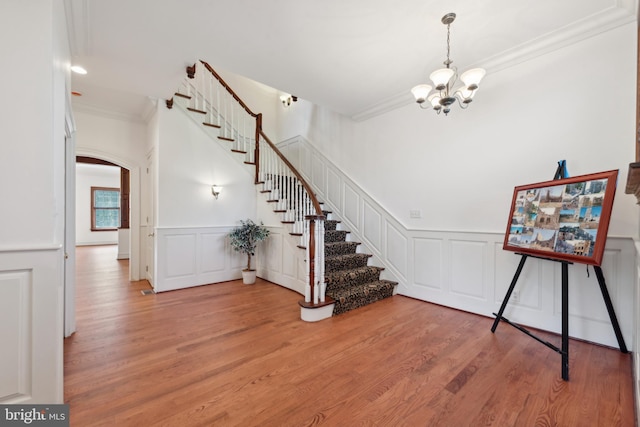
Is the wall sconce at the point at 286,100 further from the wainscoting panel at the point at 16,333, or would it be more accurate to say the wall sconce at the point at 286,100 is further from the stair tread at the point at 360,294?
the wainscoting panel at the point at 16,333

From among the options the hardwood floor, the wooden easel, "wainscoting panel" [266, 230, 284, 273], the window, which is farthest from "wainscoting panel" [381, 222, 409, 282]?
the window

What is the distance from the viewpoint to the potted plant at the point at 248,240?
4.68 meters

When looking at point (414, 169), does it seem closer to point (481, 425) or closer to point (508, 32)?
point (508, 32)

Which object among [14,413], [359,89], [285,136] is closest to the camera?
[14,413]

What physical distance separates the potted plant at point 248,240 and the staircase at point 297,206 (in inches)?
20.5

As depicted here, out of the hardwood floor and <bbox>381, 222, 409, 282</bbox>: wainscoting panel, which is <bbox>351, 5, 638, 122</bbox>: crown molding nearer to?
<bbox>381, 222, 409, 282</bbox>: wainscoting panel

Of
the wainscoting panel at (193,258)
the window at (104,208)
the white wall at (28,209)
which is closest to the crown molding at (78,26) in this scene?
the white wall at (28,209)

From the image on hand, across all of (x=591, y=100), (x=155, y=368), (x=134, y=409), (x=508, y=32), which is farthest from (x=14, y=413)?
(x=591, y=100)

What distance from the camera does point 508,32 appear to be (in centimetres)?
252

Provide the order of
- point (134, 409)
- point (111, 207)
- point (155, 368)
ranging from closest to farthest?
point (134, 409) < point (155, 368) < point (111, 207)

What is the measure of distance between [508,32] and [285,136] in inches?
188

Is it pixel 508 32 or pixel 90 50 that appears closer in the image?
pixel 508 32

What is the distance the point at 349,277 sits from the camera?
3740 mm

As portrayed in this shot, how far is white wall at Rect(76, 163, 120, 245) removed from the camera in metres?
10.4
